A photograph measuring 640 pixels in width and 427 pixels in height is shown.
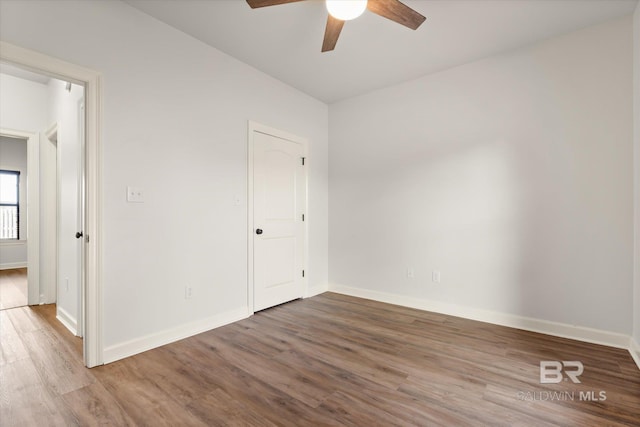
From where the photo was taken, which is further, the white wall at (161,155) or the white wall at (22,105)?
the white wall at (22,105)

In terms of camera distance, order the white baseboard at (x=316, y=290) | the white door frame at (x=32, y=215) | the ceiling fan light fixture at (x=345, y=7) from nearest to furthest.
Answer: the ceiling fan light fixture at (x=345, y=7)
the white door frame at (x=32, y=215)
the white baseboard at (x=316, y=290)

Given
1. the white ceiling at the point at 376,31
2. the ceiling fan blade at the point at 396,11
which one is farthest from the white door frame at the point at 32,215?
the ceiling fan blade at the point at 396,11

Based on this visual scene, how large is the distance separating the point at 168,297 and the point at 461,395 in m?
2.40

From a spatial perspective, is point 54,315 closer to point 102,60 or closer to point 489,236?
point 102,60

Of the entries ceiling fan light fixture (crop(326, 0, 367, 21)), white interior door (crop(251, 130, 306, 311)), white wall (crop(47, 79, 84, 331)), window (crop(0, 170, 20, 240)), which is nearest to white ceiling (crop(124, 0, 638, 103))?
ceiling fan light fixture (crop(326, 0, 367, 21))

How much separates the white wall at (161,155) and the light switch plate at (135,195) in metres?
0.04

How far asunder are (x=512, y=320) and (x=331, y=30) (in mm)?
3145

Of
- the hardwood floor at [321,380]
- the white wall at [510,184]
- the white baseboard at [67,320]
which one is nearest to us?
the hardwood floor at [321,380]

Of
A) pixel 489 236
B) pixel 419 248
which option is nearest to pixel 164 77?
pixel 419 248

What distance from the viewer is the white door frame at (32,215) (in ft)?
12.3

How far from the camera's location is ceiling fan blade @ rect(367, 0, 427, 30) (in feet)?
6.44

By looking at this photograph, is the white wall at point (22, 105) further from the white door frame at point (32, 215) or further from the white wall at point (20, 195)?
the white wall at point (20, 195)

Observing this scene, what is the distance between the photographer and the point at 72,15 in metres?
2.14

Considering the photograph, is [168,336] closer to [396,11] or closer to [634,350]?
[396,11]
